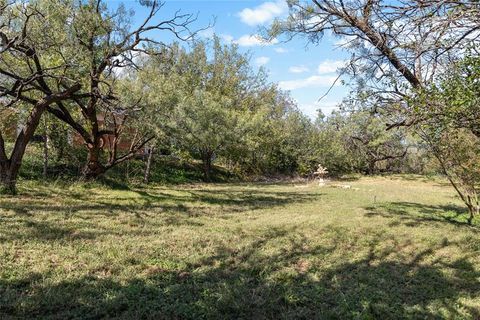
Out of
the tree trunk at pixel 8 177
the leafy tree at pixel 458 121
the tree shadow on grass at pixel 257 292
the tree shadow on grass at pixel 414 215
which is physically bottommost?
the tree shadow on grass at pixel 257 292

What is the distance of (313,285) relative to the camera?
176 inches

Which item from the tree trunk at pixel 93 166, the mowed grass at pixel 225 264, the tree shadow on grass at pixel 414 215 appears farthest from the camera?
the tree trunk at pixel 93 166

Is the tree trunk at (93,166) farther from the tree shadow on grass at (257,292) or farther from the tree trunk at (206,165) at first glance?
the tree trunk at (206,165)

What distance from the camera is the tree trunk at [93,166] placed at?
12138 mm

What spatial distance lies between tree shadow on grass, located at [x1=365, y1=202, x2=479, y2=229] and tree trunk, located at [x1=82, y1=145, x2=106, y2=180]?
8490 mm

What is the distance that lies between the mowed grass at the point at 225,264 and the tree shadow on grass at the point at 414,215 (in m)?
0.10

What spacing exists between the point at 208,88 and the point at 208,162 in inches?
189

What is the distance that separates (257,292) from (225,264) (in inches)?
40.6

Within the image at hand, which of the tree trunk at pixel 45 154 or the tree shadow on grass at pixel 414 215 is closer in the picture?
the tree shadow on grass at pixel 414 215

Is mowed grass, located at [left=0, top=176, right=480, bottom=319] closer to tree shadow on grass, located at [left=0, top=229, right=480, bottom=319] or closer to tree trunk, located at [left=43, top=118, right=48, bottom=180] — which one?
tree shadow on grass, located at [left=0, top=229, right=480, bottom=319]

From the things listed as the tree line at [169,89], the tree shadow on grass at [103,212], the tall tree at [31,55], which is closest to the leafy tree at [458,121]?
the tree line at [169,89]

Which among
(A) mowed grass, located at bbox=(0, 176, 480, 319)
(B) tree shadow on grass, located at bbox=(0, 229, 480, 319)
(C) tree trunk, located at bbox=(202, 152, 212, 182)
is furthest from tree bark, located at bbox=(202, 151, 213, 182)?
(B) tree shadow on grass, located at bbox=(0, 229, 480, 319)

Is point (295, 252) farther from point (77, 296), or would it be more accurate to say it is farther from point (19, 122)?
point (19, 122)

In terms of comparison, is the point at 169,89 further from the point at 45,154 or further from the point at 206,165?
the point at 206,165
